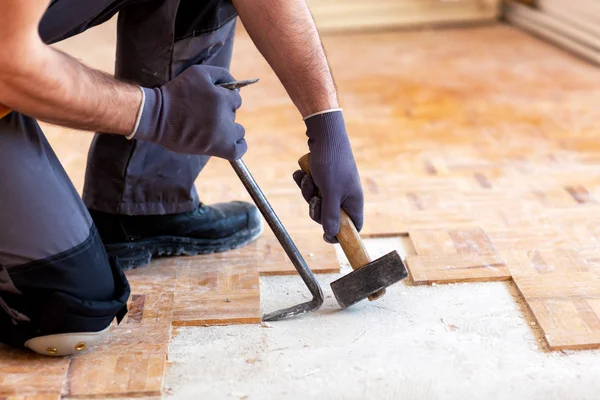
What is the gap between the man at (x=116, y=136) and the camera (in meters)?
1.19

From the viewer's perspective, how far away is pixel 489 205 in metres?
1.94

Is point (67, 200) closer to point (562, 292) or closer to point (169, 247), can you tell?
→ point (169, 247)

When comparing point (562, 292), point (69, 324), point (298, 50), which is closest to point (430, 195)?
point (562, 292)

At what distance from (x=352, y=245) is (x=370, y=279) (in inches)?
3.1

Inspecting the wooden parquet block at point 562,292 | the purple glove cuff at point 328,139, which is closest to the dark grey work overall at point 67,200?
the purple glove cuff at point 328,139

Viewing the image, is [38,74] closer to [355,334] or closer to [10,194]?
[10,194]

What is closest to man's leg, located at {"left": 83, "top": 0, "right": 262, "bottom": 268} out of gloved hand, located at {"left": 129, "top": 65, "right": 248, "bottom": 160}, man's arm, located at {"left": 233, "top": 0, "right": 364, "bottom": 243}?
man's arm, located at {"left": 233, "top": 0, "right": 364, "bottom": 243}

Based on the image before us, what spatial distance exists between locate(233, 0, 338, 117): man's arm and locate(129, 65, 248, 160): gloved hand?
0.20 metres

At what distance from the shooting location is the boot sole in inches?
65.6

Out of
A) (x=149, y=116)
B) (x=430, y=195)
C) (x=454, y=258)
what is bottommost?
(x=430, y=195)

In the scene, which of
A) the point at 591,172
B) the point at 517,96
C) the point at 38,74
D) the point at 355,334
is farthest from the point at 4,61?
the point at 517,96

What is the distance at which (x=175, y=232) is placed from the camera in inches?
67.8

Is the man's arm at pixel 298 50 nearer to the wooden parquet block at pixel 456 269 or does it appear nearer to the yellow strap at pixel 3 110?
the wooden parquet block at pixel 456 269

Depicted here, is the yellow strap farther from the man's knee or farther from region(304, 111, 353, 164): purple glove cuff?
region(304, 111, 353, 164): purple glove cuff
